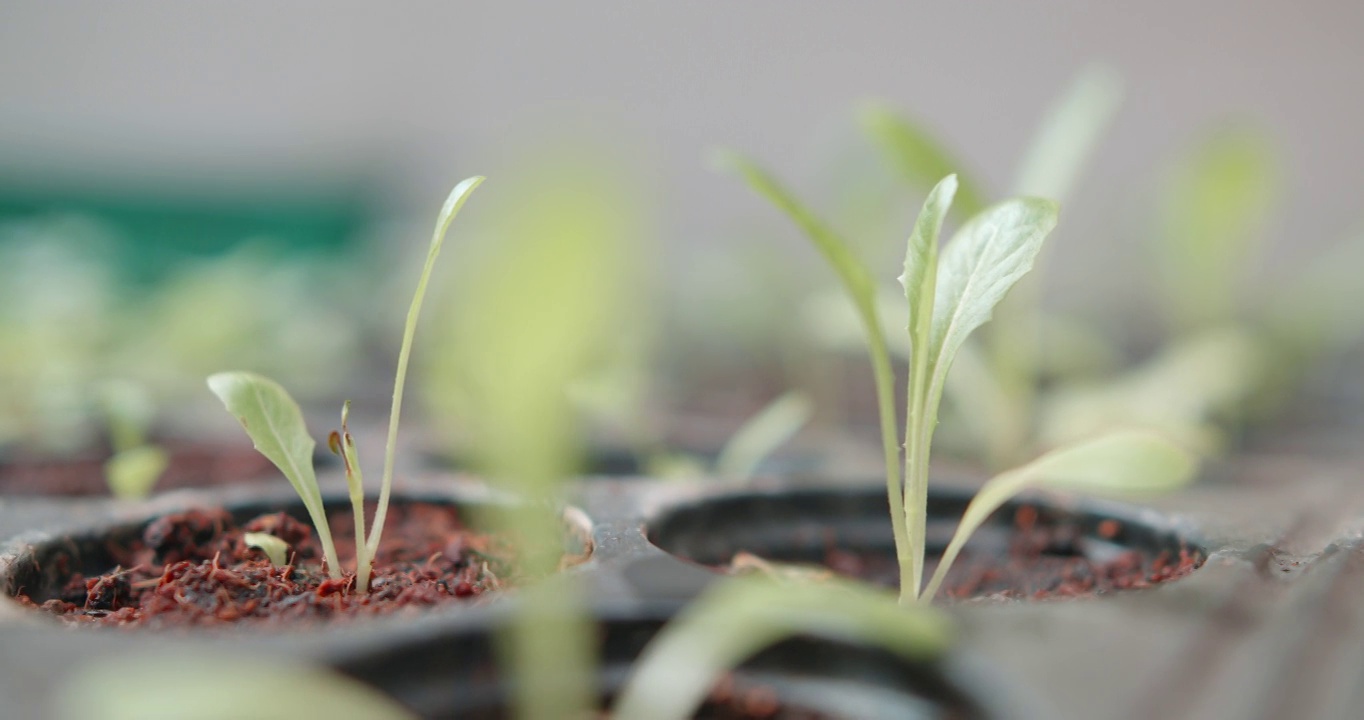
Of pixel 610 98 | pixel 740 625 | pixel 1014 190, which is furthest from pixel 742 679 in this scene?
pixel 610 98

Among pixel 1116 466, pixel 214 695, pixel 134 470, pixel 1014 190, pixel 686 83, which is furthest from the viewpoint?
pixel 686 83

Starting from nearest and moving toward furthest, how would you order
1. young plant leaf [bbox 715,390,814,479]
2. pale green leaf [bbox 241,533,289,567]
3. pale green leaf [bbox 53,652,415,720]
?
1. pale green leaf [bbox 53,652,415,720]
2. pale green leaf [bbox 241,533,289,567]
3. young plant leaf [bbox 715,390,814,479]

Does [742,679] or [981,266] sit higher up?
[981,266]

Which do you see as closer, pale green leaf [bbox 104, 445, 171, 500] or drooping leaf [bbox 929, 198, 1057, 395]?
drooping leaf [bbox 929, 198, 1057, 395]

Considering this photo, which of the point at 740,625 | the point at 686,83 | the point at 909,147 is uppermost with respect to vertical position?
the point at 686,83

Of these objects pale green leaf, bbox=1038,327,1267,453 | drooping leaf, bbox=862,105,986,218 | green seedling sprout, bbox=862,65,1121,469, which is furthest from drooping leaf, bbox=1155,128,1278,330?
drooping leaf, bbox=862,105,986,218

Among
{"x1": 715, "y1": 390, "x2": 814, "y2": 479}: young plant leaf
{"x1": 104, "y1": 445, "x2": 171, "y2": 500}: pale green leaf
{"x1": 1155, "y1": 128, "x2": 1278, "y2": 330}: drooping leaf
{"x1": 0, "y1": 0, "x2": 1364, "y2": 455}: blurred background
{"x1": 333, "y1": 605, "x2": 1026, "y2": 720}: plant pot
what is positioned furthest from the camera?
{"x1": 0, "y1": 0, "x2": 1364, "y2": 455}: blurred background

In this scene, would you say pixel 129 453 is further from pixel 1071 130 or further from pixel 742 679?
pixel 1071 130

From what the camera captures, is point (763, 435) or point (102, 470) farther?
point (102, 470)

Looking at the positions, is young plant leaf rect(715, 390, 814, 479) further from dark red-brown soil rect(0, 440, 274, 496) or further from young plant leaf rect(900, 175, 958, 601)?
dark red-brown soil rect(0, 440, 274, 496)
